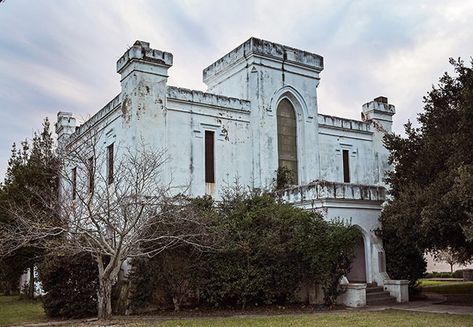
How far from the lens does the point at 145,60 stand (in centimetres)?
1994

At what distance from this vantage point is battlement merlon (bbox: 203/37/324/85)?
75.4 feet

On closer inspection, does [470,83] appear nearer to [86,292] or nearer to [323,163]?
[323,163]

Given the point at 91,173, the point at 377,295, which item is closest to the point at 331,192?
the point at 377,295

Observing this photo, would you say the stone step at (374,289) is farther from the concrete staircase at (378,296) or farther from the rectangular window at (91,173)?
the rectangular window at (91,173)

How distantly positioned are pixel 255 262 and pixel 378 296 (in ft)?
16.3

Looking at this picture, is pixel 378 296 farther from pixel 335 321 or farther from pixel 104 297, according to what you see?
pixel 104 297

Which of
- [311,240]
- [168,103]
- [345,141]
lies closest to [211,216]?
[311,240]

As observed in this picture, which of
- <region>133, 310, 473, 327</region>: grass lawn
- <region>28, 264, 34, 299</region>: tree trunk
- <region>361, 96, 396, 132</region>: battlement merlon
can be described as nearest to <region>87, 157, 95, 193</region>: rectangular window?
<region>133, 310, 473, 327</region>: grass lawn

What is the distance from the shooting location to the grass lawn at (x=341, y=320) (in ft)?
41.6

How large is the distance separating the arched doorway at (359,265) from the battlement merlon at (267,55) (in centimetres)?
910

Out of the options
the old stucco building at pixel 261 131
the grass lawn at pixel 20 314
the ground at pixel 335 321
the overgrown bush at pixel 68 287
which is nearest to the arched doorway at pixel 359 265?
the old stucco building at pixel 261 131

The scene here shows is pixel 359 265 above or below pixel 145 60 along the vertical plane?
below

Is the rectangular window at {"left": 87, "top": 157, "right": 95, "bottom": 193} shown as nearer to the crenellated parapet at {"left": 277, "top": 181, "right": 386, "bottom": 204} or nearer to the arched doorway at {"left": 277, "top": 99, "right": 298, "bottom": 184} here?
the crenellated parapet at {"left": 277, "top": 181, "right": 386, "bottom": 204}

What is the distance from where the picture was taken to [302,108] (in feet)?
79.3
